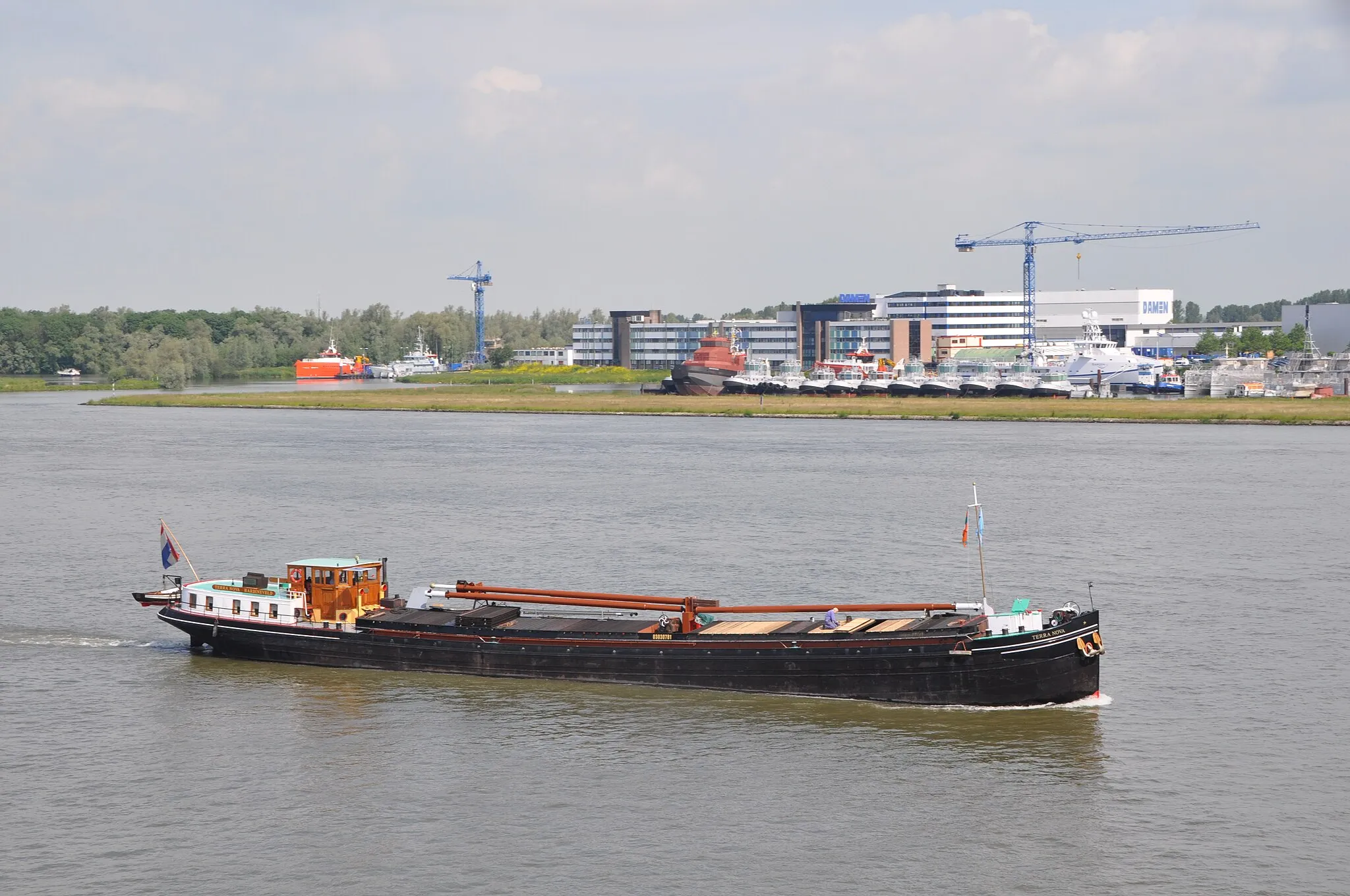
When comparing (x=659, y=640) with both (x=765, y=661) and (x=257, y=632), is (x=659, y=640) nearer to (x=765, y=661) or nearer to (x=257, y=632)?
(x=765, y=661)

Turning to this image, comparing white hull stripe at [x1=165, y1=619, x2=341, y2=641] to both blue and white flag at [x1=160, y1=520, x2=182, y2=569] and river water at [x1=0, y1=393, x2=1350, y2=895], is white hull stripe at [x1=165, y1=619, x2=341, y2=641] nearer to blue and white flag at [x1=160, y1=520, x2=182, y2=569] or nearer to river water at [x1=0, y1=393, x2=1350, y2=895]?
river water at [x1=0, y1=393, x2=1350, y2=895]

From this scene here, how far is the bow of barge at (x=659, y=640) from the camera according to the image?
4072cm

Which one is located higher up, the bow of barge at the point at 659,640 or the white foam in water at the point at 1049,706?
the bow of barge at the point at 659,640

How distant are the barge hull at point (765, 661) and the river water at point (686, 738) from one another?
60cm

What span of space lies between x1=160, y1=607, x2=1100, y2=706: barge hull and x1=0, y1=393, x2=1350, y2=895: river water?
604 mm

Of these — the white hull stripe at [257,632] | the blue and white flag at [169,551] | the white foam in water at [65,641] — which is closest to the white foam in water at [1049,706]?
the white hull stripe at [257,632]

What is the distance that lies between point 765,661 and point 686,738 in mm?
4833

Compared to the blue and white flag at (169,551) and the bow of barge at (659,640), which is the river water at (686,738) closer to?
the bow of barge at (659,640)

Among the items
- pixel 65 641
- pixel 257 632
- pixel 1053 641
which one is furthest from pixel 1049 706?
pixel 65 641

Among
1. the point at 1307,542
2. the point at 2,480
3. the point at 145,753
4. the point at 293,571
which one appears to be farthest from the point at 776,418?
the point at 145,753

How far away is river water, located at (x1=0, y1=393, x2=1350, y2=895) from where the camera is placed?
30.0 metres

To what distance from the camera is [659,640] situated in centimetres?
4328

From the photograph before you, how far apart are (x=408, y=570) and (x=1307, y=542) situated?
4536cm

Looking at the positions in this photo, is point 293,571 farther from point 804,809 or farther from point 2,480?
point 2,480
